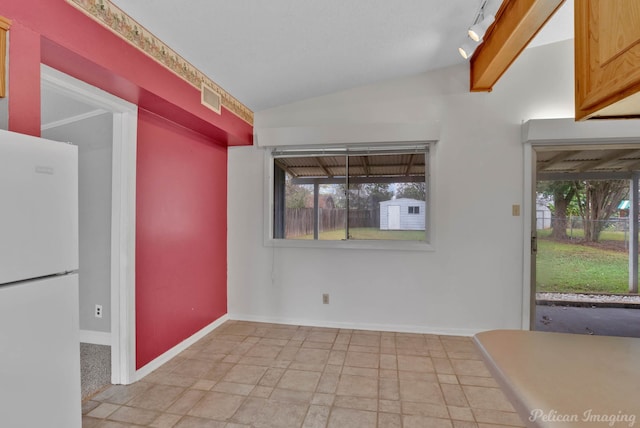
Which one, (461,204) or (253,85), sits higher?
(253,85)

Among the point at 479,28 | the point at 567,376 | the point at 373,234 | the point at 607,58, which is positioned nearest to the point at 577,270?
the point at 373,234

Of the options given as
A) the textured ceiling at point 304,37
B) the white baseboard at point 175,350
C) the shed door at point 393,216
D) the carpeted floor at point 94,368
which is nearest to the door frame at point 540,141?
the textured ceiling at point 304,37

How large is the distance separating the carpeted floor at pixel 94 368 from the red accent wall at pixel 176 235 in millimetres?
283

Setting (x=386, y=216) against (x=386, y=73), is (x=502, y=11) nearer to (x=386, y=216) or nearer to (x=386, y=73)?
(x=386, y=73)

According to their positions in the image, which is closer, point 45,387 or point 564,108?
point 45,387

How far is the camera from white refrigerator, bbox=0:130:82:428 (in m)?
0.99

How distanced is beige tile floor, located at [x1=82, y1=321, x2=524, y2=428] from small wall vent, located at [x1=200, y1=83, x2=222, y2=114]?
6.98 ft

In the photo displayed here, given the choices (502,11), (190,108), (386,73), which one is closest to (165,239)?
(190,108)

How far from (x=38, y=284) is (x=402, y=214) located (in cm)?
292

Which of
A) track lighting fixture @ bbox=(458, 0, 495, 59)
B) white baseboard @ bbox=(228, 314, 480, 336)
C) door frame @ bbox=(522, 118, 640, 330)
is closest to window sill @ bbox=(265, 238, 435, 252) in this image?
white baseboard @ bbox=(228, 314, 480, 336)

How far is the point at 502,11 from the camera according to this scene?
89.0 inches

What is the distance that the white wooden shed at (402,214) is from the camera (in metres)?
3.30

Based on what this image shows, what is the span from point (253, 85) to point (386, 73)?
4.22 feet

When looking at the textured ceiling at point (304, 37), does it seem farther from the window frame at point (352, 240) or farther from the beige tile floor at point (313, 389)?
the beige tile floor at point (313, 389)
